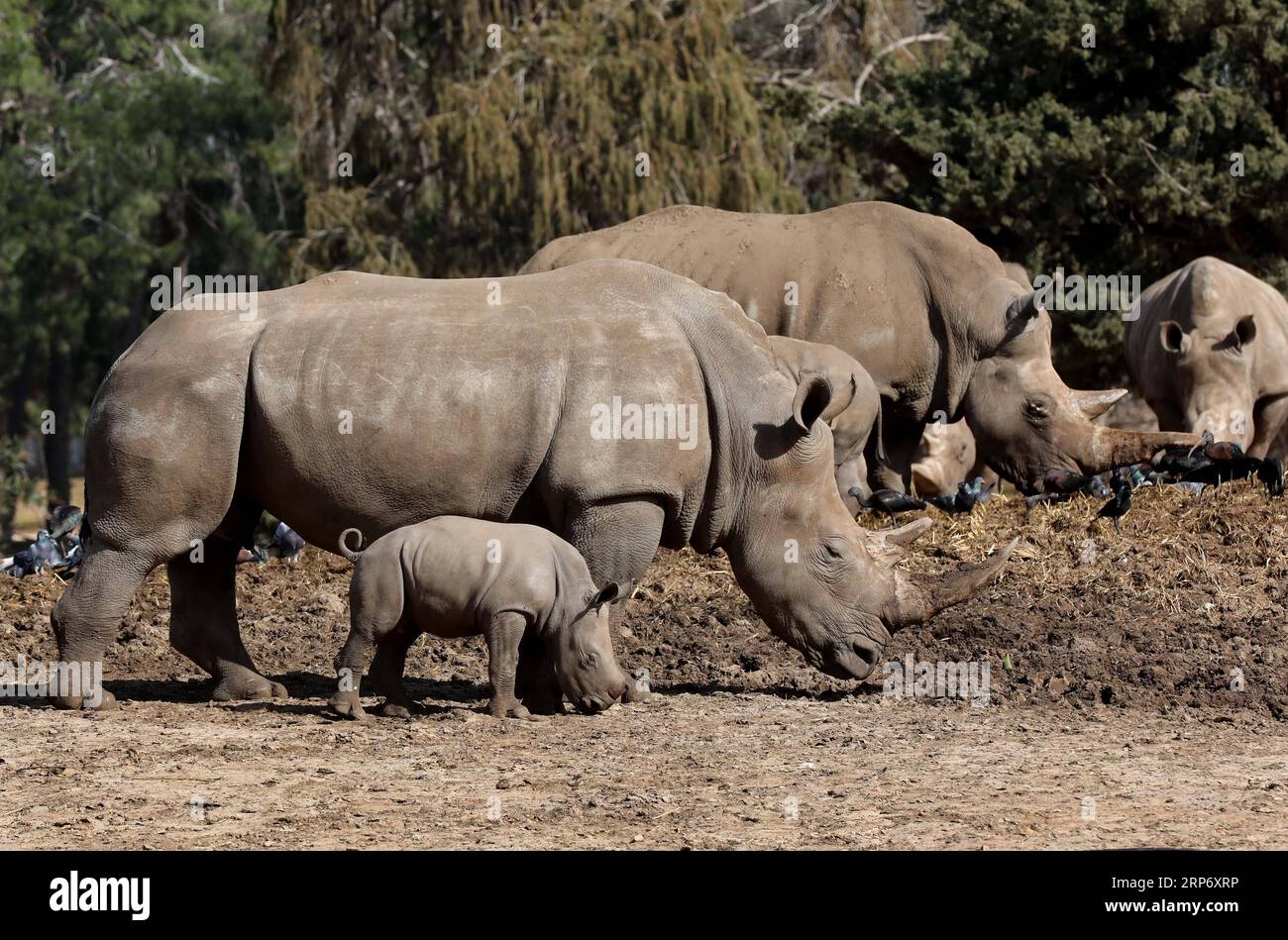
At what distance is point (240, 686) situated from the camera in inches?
314

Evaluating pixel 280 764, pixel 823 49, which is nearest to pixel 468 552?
pixel 280 764

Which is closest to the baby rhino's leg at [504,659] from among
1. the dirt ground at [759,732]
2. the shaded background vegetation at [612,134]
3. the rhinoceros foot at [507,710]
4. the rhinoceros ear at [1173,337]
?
the rhinoceros foot at [507,710]

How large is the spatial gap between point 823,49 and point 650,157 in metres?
6.77

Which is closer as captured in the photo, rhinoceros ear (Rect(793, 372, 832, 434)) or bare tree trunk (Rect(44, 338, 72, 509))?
rhinoceros ear (Rect(793, 372, 832, 434))

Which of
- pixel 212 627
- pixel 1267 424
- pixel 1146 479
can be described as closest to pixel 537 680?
pixel 212 627

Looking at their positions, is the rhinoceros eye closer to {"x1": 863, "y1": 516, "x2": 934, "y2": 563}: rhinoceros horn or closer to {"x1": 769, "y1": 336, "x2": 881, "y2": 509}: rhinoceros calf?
{"x1": 769, "y1": 336, "x2": 881, "y2": 509}: rhinoceros calf

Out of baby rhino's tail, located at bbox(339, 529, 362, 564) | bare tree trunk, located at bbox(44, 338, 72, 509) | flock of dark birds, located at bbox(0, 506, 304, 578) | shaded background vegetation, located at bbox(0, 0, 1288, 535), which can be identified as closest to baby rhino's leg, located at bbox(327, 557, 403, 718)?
baby rhino's tail, located at bbox(339, 529, 362, 564)

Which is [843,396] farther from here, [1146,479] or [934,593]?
[1146,479]

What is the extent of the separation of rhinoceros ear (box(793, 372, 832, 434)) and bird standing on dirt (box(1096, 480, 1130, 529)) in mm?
2698

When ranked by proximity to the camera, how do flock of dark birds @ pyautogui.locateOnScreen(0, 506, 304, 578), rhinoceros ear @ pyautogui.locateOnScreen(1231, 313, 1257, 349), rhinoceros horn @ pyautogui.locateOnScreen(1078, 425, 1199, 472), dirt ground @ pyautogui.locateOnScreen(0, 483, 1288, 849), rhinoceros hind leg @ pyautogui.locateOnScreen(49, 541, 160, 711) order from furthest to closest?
rhinoceros ear @ pyautogui.locateOnScreen(1231, 313, 1257, 349) < flock of dark birds @ pyautogui.locateOnScreen(0, 506, 304, 578) < rhinoceros horn @ pyautogui.locateOnScreen(1078, 425, 1199, 472) < rhinoceros hind leg @ pyautogui.locateOnScreen(49, 541, 160, 711) < dirt ground @ pyautogui.locateOnScreen(0, 483, 1288, 849)

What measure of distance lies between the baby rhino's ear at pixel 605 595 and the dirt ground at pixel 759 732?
0.47 metres

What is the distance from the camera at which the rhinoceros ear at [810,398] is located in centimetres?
758

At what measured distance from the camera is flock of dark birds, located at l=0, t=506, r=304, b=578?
1057cm

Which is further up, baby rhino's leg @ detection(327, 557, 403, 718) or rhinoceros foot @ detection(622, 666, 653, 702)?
baby rhino's leg @ detection(327, 557, 403, 718)
